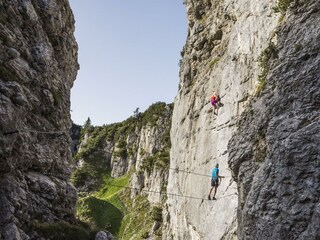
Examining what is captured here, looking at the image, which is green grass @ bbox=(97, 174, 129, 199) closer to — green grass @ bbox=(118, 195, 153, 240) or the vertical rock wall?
green grass @ bbox=(118, 195, 153, 240)

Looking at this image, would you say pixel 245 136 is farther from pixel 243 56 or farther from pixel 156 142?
→ pixel 156 142

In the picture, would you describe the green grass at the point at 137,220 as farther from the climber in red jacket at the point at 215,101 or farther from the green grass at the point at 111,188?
the climber in red jacket at the point at 215,101

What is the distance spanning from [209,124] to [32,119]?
1586 centimetres

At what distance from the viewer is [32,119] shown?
24.5m

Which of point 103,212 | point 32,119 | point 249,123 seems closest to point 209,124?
point 249,123

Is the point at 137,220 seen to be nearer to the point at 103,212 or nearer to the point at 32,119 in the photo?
the point at 103,212

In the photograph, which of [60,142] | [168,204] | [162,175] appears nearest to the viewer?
[60,142]

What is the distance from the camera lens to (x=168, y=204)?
144ft

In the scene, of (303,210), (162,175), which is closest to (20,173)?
(303,210)

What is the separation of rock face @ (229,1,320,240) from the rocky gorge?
62 mm

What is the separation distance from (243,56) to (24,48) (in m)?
16.9

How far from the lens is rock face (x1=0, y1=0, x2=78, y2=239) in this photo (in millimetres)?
19406

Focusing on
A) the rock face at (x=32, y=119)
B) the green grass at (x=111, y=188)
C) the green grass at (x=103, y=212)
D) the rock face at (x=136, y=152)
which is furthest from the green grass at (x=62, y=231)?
the green grass at (x=111, y=188)

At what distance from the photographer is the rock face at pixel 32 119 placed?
63.7ft
